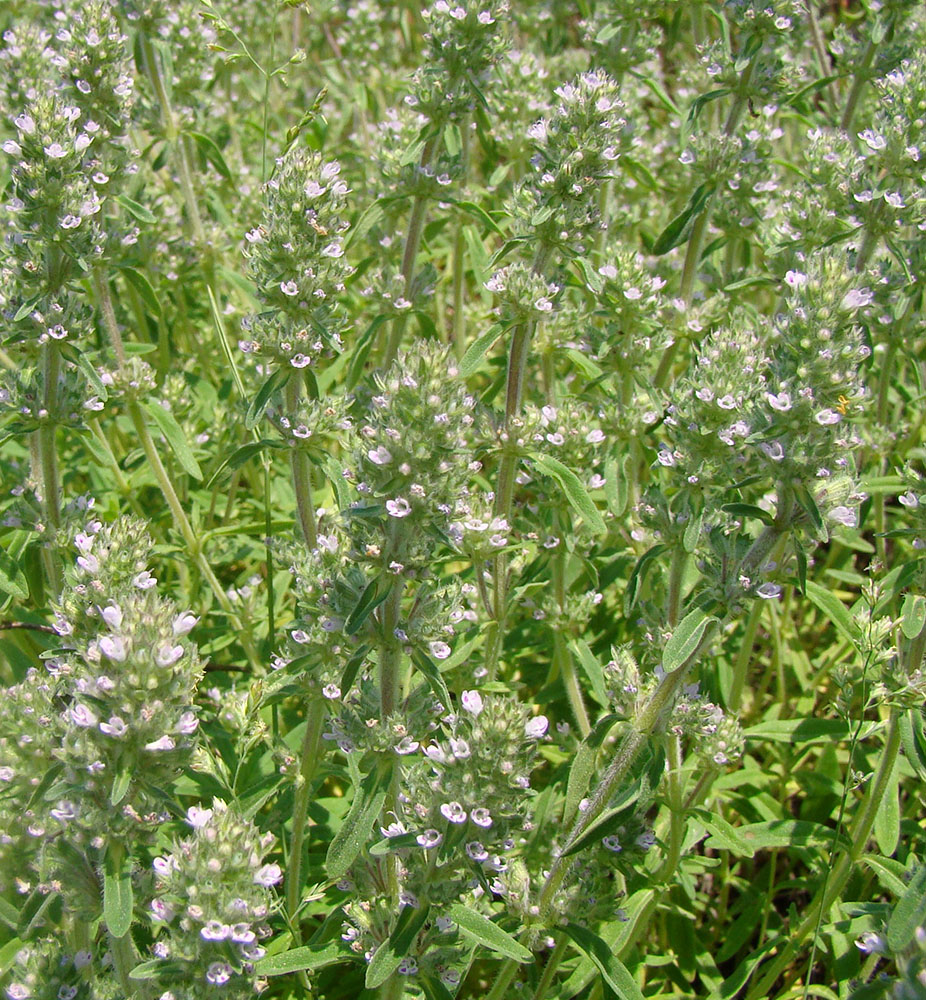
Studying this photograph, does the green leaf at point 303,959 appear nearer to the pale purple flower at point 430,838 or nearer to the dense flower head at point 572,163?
the pale purple flower at point 430,838

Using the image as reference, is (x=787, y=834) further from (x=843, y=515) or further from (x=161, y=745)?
(x=161, y=745)

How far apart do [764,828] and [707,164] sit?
13.2 feet

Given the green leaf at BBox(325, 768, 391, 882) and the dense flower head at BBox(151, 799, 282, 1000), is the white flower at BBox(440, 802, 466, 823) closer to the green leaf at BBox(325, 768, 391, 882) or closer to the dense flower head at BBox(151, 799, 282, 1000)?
the green leaf at BBox(325, 768, 391, 882)

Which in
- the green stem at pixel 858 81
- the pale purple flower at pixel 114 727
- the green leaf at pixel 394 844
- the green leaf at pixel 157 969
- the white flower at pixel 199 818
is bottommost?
the green leaf at pixel 157 969

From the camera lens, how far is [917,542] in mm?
4602

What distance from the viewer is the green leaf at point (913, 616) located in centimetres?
430

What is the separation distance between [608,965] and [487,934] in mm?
610

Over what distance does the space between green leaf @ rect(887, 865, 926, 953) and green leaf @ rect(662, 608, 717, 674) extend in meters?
1.04

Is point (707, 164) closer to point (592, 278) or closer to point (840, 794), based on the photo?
point (592, 278)

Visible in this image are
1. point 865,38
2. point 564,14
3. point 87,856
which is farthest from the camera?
point 564,14

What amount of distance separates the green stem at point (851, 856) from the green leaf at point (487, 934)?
5.60 ft

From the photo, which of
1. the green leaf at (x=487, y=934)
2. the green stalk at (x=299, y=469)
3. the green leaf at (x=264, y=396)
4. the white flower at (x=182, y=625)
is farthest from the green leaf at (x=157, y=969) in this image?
the green leaf at (x=264, y=396)

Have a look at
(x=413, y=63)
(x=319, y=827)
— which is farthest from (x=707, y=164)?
(x=413, y=63)

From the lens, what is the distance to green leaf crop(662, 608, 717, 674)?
11.9ft
